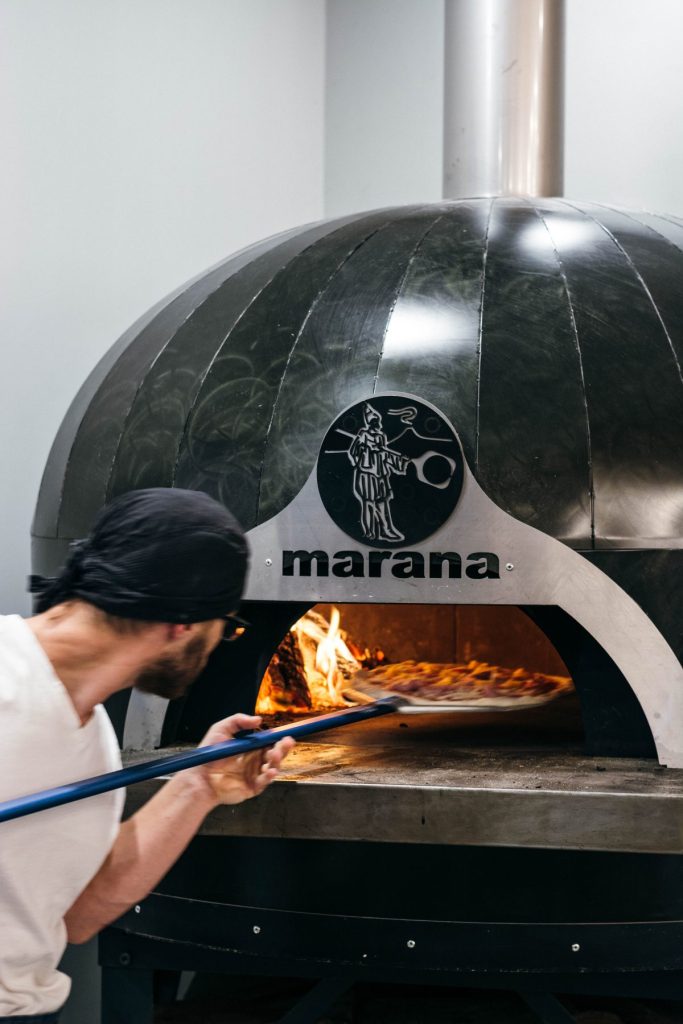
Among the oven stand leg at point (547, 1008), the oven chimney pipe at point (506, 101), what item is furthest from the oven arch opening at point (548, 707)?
the oven chimney pipe at point (506, 101)

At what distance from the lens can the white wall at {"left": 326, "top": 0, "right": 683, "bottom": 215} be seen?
4184 millimetres

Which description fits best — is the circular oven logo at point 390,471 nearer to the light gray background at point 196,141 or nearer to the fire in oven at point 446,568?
the fire in oven at point 446,568

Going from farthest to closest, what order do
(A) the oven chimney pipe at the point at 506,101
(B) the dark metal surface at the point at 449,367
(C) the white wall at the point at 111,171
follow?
(C) the white wall at the point at 111,171, (A) the oven chimney pipe at the point at 506,101, (B) the dark metal surface at the point at 449,367

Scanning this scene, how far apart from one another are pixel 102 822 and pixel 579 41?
11.6 ft

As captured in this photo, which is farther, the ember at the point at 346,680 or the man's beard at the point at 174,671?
the ember at the point at 346,680

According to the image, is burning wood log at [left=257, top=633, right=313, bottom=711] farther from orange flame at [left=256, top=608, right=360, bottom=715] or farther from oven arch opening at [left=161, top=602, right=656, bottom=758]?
oven arch opening at [left=161, top=602, right=656, bottom=758]

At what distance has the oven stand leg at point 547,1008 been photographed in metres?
2.54

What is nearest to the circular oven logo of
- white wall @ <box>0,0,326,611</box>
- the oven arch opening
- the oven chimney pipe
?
the oven arch opening

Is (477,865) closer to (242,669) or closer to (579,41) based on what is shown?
(242,669)

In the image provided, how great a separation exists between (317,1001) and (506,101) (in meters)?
2.43

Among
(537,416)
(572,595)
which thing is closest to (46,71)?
(537,416)

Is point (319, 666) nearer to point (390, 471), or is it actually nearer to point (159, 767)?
point (390, 471)

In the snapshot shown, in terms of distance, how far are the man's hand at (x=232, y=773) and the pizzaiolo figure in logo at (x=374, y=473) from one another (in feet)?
2.57

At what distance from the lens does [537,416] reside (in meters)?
2.54
